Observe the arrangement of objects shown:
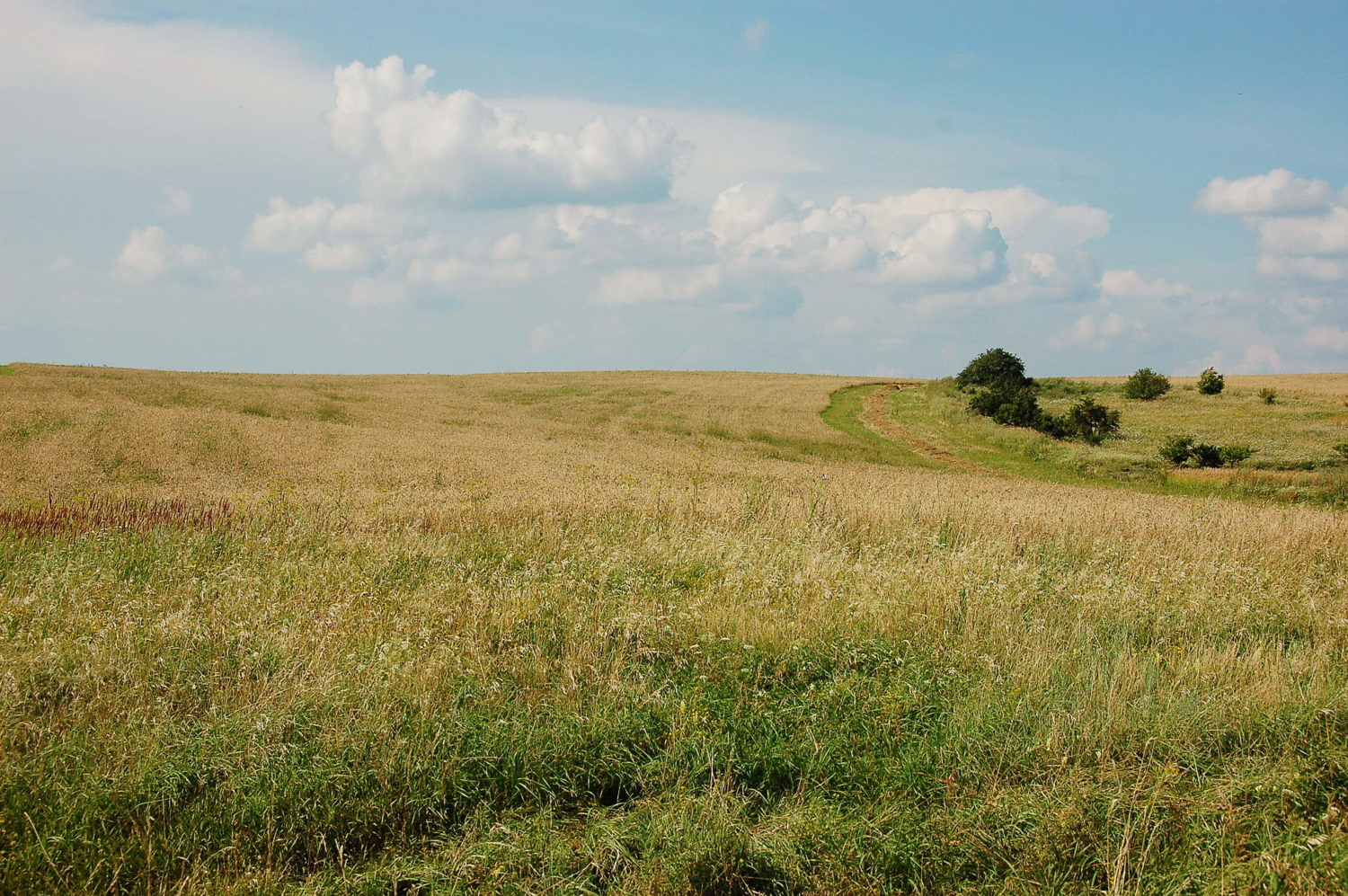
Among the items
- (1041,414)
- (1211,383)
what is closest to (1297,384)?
(1211,383)

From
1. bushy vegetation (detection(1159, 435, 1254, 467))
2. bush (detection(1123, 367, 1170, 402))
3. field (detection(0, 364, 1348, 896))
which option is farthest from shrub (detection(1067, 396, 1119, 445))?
field (detection(0, 364, 1348, 896))

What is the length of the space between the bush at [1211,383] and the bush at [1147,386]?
6.58 ft

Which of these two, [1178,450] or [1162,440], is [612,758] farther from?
[1162,440]

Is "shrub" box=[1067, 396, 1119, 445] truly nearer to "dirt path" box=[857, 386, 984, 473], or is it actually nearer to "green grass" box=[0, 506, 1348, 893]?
"dirt path" box=[857, 386, 984, 473]

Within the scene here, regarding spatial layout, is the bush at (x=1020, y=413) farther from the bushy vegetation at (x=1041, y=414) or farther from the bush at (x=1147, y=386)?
the bush at (x=1147, y=386)

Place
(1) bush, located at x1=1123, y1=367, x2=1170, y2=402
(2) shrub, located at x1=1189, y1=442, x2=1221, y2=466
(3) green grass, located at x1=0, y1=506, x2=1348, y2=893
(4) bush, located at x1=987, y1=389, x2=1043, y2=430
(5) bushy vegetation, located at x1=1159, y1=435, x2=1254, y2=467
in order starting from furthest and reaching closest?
(1) bush, located at x1=1123, y1=367, x2=1170, y2=402
(4) bush, located at x1=987, y1=389, x2=1043, y2=430
(2) shrub, located at x1=1189, y1=442, x2=1221, y2=466
(5) bushy vegetation, located at x1=1159, y1=435, x2=1254, y2=467
(3) green grass, located at x1=0, y1=506, x2=1348, y2=893

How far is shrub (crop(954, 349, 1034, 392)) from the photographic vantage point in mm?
55031

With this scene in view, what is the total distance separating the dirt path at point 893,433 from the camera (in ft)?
106

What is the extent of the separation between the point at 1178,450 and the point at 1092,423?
752 cm

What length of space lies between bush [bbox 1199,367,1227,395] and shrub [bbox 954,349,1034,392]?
1008cm

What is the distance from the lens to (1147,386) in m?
50.1

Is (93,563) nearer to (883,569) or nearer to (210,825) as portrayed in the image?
(210,825)

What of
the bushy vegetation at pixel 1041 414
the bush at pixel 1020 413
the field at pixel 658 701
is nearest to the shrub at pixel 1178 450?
the bushy vegetation at pixel 1041 414

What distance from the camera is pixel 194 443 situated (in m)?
22.1
